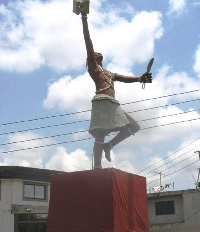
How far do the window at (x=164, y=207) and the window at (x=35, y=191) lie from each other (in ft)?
25.1

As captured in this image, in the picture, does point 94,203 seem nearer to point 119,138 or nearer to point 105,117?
point 119,138

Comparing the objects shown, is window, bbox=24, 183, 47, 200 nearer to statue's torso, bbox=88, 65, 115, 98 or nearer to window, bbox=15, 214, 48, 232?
window, bbox=15, 214, 48, 232

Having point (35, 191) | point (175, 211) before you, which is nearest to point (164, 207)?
point (175, 211)

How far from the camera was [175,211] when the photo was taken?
86.5ft

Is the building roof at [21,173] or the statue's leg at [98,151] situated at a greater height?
the building roof at [21,173]

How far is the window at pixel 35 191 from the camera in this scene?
79.1 feet

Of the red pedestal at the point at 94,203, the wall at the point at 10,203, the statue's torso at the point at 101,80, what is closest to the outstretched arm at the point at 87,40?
the statue's torso at the point at 101,80

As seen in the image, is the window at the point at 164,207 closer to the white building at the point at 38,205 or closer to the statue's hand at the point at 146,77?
the white building at the point at 38,205

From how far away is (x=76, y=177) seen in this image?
291 inches

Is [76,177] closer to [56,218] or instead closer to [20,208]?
[56,218]

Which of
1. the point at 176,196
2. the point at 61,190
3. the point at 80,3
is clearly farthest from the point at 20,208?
the point at 80,3

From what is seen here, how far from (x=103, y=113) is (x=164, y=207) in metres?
20.6

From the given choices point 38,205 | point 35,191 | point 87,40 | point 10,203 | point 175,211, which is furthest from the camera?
point 175,211

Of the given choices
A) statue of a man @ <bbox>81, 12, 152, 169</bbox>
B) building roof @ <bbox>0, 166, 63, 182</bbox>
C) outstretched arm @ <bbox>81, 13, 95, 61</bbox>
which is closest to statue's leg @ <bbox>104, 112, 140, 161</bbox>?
statue of a man @ <bbox>81, 12, 152, 169</bbox>
